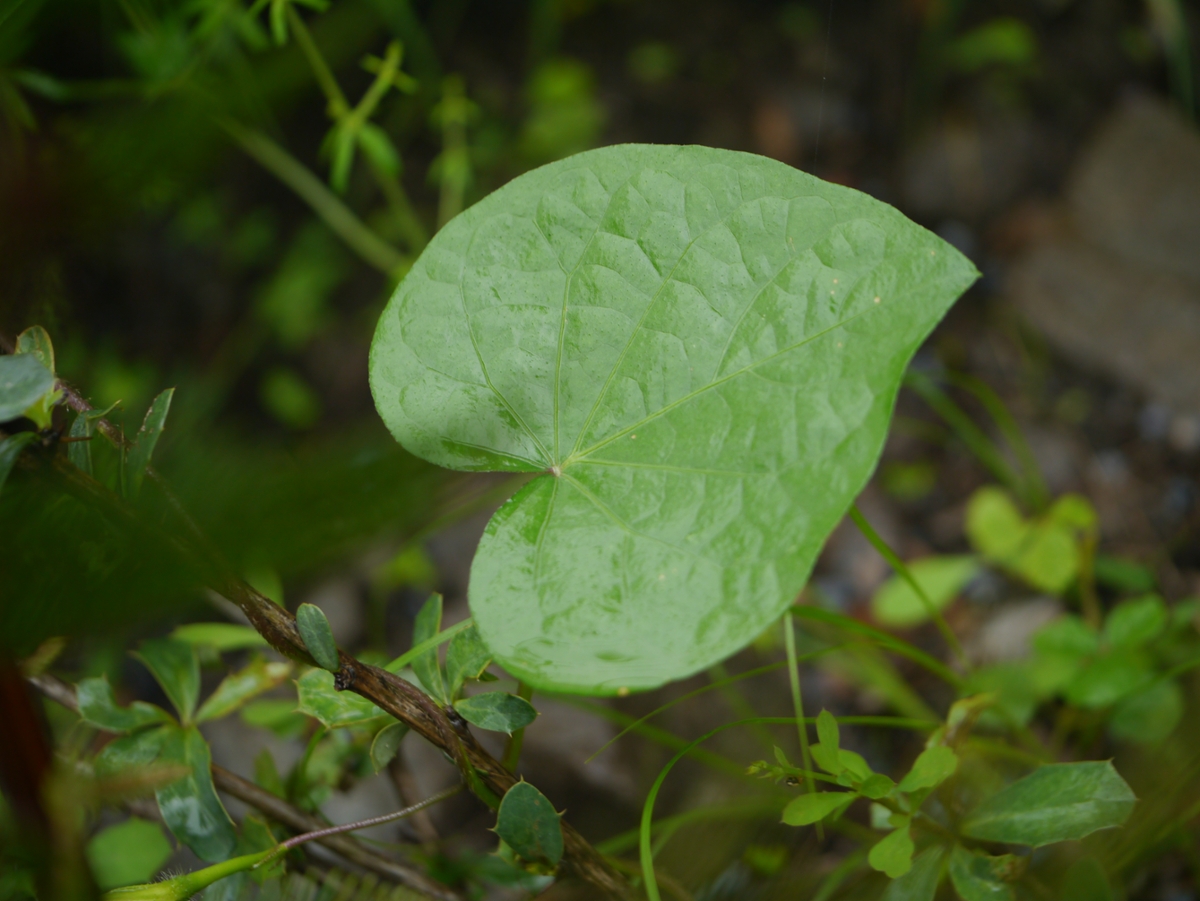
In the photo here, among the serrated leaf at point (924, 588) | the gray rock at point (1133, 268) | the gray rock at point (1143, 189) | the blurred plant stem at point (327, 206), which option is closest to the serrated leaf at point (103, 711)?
the blurred plant stem at point (327, 206)

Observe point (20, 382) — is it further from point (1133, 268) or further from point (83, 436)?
point (1133, 268)

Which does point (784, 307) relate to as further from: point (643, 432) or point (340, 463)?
point (340, 463)

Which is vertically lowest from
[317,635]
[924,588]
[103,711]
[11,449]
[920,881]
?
[924,588]

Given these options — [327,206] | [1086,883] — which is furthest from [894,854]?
[327,206]

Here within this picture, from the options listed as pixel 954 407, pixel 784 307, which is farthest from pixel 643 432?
pixel 954 407

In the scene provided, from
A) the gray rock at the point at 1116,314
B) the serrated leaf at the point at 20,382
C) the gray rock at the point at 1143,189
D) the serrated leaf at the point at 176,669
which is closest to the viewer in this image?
the serrated leaf at the point at 20,382

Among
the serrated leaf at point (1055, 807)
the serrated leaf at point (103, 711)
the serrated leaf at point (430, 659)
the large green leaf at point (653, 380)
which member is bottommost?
the serrated leaf at point (1055, 807)

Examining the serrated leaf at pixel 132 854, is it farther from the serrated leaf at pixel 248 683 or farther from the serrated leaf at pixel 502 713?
the serrated leaf at pixel 502 713
